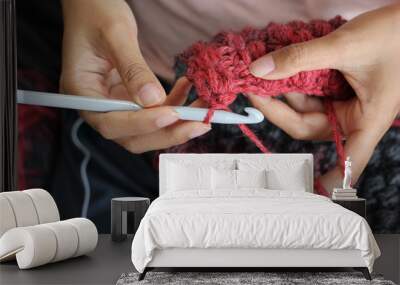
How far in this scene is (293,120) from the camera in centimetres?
588

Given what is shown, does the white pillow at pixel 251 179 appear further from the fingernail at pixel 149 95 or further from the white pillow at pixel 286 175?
the fingernail at pixel 149 95

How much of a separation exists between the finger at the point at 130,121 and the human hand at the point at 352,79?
0.81m

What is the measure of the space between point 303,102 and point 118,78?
164 centimetres

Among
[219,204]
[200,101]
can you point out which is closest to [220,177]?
[200,101]

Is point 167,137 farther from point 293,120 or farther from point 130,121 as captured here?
point 293,120

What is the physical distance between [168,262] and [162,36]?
247cm

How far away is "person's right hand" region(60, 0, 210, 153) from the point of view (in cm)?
581

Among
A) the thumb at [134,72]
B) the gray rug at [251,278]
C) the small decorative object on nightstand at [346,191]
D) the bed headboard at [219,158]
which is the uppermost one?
the thumb at [134,72]

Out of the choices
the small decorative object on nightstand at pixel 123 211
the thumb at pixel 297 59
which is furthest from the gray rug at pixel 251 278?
the thumb at pixel 297 59

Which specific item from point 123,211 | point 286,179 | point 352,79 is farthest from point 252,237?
point 352,79

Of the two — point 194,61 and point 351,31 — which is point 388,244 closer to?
point 351,31

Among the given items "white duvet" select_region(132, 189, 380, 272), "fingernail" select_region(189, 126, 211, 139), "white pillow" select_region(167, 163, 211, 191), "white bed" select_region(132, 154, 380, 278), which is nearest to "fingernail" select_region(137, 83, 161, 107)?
"fingernail" select_region(189, 126, 211, 139)

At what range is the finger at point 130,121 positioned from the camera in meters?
5.82

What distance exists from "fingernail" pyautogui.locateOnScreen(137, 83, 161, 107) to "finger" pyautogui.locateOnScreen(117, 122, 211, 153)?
0.91 feet
